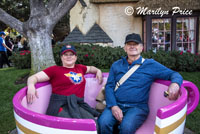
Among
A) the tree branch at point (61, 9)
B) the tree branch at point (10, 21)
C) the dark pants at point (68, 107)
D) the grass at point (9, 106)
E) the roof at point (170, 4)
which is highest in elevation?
the roof at point (170, 4)

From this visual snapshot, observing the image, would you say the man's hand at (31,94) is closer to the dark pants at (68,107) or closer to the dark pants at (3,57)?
the dark pants at (68,107)

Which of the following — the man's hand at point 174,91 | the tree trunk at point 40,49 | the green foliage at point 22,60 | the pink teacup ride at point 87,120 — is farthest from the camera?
the green foliage at point 22,60

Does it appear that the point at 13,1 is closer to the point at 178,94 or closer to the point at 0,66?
the point at 0,66

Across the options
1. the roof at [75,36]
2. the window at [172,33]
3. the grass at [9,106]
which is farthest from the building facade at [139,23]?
the grass at [9,106]

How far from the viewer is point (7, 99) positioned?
4703mm

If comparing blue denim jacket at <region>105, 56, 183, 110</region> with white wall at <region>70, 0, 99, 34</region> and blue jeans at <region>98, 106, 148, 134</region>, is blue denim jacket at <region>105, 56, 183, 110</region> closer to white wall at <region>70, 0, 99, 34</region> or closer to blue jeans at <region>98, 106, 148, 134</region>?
blue jeans at <region>98, 106, 148, 134</region>

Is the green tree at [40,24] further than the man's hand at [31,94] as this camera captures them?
Yes

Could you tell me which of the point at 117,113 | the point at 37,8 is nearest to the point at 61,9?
the point at 37,8

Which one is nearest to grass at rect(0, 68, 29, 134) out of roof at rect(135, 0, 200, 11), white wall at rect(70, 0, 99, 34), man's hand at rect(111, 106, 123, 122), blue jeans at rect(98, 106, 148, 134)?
blue jeans at rect(98, 106, 148, 134)

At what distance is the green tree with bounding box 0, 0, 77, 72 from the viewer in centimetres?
518

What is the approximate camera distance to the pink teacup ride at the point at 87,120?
4.61 feet

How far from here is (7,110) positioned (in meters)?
4.12

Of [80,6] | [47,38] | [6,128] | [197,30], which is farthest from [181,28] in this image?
[6,128]

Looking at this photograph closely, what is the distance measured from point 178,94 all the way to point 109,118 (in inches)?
31.9
